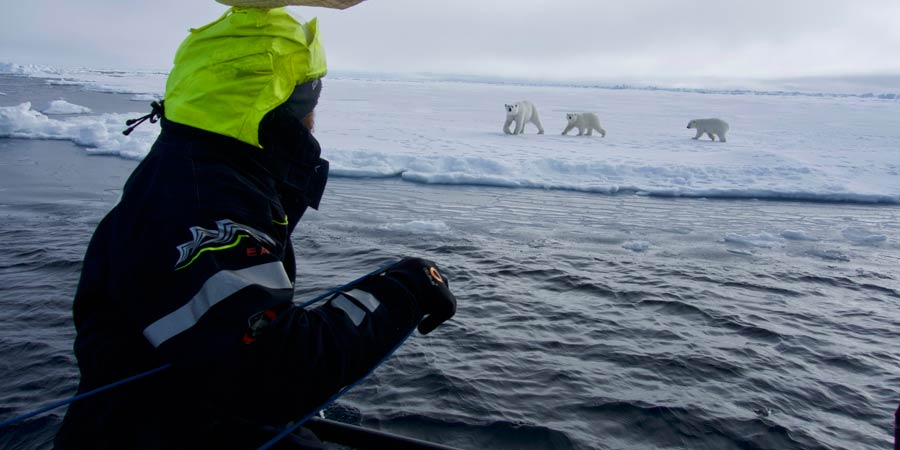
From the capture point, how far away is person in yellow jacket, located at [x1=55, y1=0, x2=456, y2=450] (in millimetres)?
1347

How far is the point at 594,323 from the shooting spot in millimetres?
4648

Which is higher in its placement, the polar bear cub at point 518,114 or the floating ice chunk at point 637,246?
the polar bear cub at point 518,114

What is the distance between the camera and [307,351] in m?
1.44

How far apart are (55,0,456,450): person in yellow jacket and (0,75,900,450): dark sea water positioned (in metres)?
1.78

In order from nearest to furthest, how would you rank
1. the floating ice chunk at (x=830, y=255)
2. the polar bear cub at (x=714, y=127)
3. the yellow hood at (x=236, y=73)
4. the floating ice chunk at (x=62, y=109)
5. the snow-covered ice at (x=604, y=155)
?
the yellow hood at (x=236, y=73)
the floating ice chunk at (x=830, y=255)
the snow-covered ice at (x=604, y=155)
the polar bear cub at (x=714, y=127)
the floating ice chunk at (x=62, y=109)

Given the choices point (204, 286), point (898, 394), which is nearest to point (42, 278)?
point (204, 286)

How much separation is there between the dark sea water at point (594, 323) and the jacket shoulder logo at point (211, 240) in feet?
6.90

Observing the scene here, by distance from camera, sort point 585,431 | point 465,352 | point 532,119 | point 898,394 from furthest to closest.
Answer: point 532,119
point 465,352
point 898,394
point 585,431

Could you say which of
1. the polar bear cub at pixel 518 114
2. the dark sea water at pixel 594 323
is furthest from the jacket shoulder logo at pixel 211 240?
the polar bear cub at pixel 518 114

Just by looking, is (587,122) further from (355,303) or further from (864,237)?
(355,303)

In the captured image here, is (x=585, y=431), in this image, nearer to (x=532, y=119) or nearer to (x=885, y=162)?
(x=885, y=162)

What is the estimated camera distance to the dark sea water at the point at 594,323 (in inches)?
132

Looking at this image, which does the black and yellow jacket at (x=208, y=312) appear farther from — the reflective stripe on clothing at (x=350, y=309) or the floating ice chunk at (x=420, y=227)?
the floating ice chunk at (x=420, y=227)

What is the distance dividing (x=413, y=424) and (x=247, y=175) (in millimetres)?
2105
